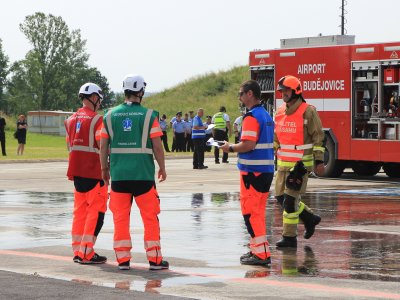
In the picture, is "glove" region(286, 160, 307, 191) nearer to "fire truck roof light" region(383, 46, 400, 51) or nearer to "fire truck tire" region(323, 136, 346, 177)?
"fire truck roof light" region(383, 46, 400, 51)

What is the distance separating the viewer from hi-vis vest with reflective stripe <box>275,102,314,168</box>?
12719mm

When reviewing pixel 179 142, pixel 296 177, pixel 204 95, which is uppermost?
pixel 204 95

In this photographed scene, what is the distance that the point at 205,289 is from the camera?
31.3ft

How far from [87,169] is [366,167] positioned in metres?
15.9

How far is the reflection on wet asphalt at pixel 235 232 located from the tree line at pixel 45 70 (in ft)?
410

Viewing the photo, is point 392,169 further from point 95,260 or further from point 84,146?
→ point 95,260

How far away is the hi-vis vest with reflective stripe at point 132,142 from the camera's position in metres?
11.0

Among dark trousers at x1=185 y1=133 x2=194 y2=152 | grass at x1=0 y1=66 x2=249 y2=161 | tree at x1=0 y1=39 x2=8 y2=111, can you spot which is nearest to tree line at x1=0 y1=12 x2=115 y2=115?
tree at x1=0 y1=39 x2=8 y2=111

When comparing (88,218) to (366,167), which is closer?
(88,218)

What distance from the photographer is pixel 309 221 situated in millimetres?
13055

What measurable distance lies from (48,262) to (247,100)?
2.45 metres

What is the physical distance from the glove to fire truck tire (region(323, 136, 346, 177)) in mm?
13141

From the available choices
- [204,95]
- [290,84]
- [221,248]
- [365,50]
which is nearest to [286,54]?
[365,50]

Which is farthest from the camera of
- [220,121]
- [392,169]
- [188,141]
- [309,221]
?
[188,141]
